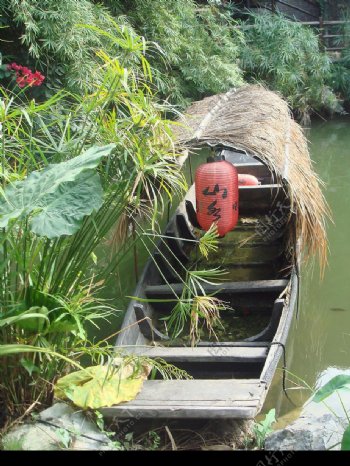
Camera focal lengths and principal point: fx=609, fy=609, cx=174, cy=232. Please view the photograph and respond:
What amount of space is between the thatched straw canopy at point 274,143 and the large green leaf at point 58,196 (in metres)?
1.32

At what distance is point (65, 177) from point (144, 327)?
5.51ft

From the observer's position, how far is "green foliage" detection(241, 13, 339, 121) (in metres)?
11.6

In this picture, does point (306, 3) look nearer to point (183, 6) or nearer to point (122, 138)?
point (183, 6)

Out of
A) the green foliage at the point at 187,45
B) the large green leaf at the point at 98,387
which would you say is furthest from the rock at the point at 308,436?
the green foliage at the point at 187,45

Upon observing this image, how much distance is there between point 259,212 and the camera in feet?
19.3

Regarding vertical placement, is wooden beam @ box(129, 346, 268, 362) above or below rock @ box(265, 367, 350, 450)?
below

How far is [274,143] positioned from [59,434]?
8.27 ft

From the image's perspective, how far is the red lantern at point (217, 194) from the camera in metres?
4.32

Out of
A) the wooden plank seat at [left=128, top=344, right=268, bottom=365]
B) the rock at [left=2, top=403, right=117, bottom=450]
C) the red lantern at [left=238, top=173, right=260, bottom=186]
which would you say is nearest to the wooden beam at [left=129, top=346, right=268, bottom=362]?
the wooden plank seat at [left=128, top=344, right=268, bottom=365]

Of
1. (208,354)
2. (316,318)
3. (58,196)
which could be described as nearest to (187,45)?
(316,318)

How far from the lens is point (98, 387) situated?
2789mm

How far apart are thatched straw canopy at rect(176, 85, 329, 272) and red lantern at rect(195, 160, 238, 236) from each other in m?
0.29

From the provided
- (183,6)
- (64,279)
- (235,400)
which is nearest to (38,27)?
(183,6)

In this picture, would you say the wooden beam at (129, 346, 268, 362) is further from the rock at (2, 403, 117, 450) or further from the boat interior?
the rock at (2, 403, 117, 450)
